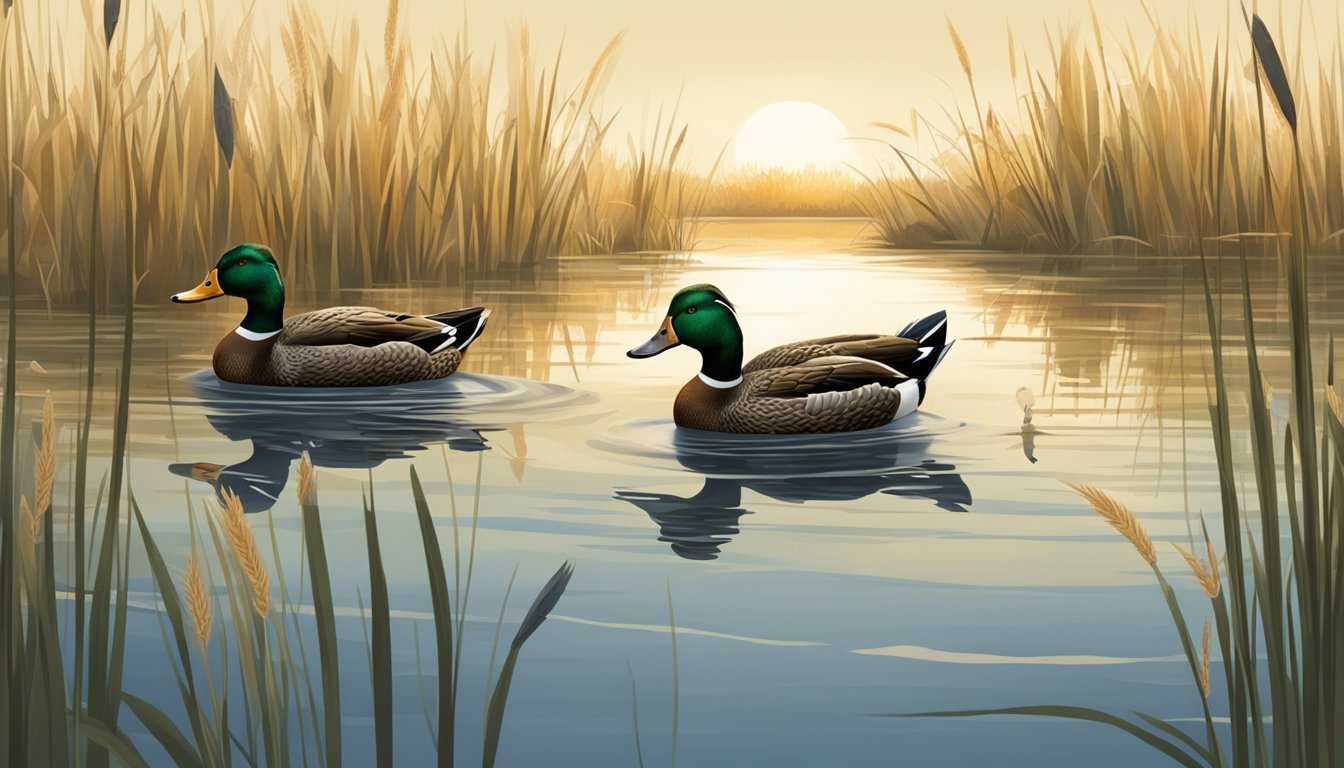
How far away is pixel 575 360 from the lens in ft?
24.8

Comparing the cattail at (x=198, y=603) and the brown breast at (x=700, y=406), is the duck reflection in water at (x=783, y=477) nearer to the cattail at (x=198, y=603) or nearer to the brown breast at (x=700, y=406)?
the brown breast at (x=700, y=406)

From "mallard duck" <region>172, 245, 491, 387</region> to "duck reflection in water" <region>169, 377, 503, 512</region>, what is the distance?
0.24ft

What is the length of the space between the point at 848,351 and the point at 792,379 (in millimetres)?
356

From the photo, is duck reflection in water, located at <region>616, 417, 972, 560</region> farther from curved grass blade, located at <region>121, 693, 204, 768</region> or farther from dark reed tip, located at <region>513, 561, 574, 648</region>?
dark reed tip, located at <region>513, 561, 574, 648</region>

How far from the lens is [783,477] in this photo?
5168mm

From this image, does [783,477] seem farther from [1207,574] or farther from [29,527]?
[29,527]

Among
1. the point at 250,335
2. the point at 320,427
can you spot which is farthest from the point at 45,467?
the point at 250,335

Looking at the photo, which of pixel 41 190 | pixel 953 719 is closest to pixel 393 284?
pixel 41 190

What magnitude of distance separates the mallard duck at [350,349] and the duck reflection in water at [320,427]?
73 millimetres

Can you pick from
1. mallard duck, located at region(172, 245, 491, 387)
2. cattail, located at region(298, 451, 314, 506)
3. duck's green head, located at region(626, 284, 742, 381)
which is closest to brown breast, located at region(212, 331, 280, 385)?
mallard duck, located at region(172, 245, 491, 387)

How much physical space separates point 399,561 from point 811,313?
6069mm

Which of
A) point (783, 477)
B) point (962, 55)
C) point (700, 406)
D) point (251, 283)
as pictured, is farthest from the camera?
point (962, 55)

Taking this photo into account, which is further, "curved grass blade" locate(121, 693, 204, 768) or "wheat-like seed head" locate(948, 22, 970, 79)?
"wheat-like seed head" locate(948, 22, 970, 79)

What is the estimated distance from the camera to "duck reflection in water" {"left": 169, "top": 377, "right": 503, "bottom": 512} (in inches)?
196
